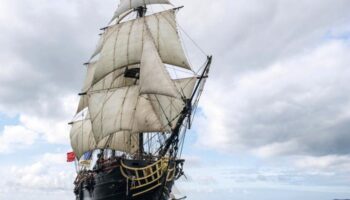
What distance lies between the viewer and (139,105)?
153 ft

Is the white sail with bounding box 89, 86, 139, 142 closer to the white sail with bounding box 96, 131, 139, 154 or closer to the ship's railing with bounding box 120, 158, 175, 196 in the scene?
the white sail with bounding box 96, 131, 139, 154

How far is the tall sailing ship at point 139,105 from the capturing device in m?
38.2

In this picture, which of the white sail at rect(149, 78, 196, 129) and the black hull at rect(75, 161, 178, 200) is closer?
the black hull at rect(75, 161, 178, 200)

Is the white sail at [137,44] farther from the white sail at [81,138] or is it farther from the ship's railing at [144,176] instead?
the white sail at [81,138]

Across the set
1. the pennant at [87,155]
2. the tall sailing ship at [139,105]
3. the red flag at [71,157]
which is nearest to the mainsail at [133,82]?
the tall sailing ship at [139,105]

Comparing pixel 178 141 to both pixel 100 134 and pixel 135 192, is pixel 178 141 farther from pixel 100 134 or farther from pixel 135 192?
pixel 100 134

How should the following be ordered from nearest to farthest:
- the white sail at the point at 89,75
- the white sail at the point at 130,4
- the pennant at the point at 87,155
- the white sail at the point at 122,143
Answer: the white sail at the point at 122,143, the white sail at the point at 130,4, the pennant at the point at 87,155, the white sail at the point at 89,75

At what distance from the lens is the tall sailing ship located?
125 feet

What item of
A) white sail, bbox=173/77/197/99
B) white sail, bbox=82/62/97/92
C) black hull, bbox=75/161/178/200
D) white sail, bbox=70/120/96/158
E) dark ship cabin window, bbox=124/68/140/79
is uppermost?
white sail, bbox=82/62/97/92

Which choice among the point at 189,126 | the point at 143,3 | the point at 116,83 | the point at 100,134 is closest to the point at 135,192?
the point at 189,126

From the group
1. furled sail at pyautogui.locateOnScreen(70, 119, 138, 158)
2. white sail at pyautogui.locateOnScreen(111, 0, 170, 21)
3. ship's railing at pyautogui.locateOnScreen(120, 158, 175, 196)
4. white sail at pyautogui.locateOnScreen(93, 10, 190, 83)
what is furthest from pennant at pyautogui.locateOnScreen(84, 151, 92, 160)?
ship's railing at pyautogui.locateOnScreen(120, 158, 175, 196)

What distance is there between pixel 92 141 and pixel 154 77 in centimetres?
2215

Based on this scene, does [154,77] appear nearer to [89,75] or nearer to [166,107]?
[166,107]

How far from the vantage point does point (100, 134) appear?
46344 millimetres
